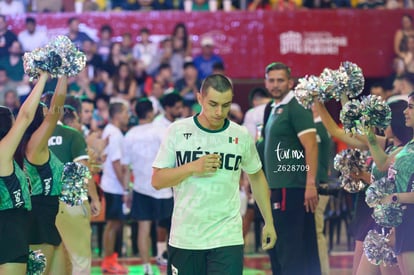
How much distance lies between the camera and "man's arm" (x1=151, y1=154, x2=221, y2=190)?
729 centimetres

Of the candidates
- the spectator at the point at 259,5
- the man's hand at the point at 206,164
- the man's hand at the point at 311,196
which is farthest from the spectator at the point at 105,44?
the man's hand at the point at 206,164

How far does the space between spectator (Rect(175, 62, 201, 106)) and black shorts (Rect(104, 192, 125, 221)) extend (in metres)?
3.65

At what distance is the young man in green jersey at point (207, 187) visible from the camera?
748 centimetres

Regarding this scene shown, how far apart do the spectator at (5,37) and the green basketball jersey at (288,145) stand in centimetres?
815

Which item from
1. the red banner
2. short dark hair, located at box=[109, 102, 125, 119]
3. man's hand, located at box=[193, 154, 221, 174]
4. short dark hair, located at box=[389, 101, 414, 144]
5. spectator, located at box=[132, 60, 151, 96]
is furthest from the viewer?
the red banner

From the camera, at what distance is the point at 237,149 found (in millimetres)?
7625

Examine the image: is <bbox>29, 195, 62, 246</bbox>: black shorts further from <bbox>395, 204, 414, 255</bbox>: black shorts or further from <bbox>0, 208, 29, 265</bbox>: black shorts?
<bbox>395, 204, 414, 255</bbox>: black shorts

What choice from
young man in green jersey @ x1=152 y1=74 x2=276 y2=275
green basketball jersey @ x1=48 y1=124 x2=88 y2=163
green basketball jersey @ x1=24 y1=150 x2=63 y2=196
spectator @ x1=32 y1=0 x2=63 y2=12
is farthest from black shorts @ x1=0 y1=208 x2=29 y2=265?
spectator @ x1=32 y1=0 x2=63 y2=12

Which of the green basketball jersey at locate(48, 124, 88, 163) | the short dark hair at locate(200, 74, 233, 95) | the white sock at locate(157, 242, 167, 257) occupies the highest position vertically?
the short dark hair at locate(200, 74, 233, 95)

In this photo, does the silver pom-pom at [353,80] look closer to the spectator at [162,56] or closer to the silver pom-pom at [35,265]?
the silver pom-pom at [35,265]

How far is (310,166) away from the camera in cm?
985

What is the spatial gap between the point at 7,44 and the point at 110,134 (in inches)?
160

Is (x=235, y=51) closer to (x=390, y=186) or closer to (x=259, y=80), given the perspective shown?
(x=259, y=80)

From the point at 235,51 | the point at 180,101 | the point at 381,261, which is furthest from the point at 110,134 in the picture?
the point at 381,261
